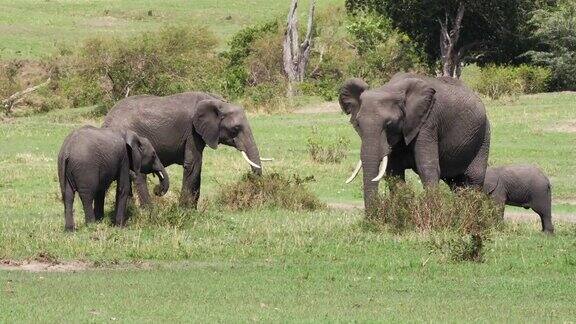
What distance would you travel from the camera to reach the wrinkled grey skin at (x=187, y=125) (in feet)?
72.6

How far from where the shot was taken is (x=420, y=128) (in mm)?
19359

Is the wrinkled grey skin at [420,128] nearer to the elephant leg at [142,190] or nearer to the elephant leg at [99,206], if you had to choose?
the elephant leg at [142,190]

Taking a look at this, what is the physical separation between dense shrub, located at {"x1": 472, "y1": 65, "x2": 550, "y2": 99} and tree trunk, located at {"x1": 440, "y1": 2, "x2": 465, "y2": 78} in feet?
16.4

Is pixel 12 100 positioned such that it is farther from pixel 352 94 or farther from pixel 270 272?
pixel 270 272

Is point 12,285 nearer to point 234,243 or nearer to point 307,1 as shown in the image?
point 234,243

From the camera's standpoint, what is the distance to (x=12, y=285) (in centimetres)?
1359

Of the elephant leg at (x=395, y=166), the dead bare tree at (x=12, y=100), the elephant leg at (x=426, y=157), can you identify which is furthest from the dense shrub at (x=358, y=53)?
the elephant leg at (x=426, y=157)

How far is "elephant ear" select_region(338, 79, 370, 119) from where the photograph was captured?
19.7m

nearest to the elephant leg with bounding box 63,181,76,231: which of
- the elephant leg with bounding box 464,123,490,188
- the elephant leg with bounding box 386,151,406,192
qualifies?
the elephant leg with bounding box 386,151,406,192

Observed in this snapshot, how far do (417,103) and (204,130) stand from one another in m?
4.39

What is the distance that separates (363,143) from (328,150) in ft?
37.2

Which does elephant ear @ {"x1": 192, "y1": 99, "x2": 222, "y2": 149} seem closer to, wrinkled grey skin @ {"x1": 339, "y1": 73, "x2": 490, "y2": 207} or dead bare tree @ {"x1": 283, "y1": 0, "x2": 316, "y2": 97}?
wrinkled grey skin @ {"x1": 339, "y1": 73, "x2": 490, "y2": 207}

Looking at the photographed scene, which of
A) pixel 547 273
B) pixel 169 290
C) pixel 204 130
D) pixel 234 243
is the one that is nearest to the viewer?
pixel 169 290

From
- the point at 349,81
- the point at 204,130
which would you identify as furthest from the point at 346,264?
the point at 204,130
